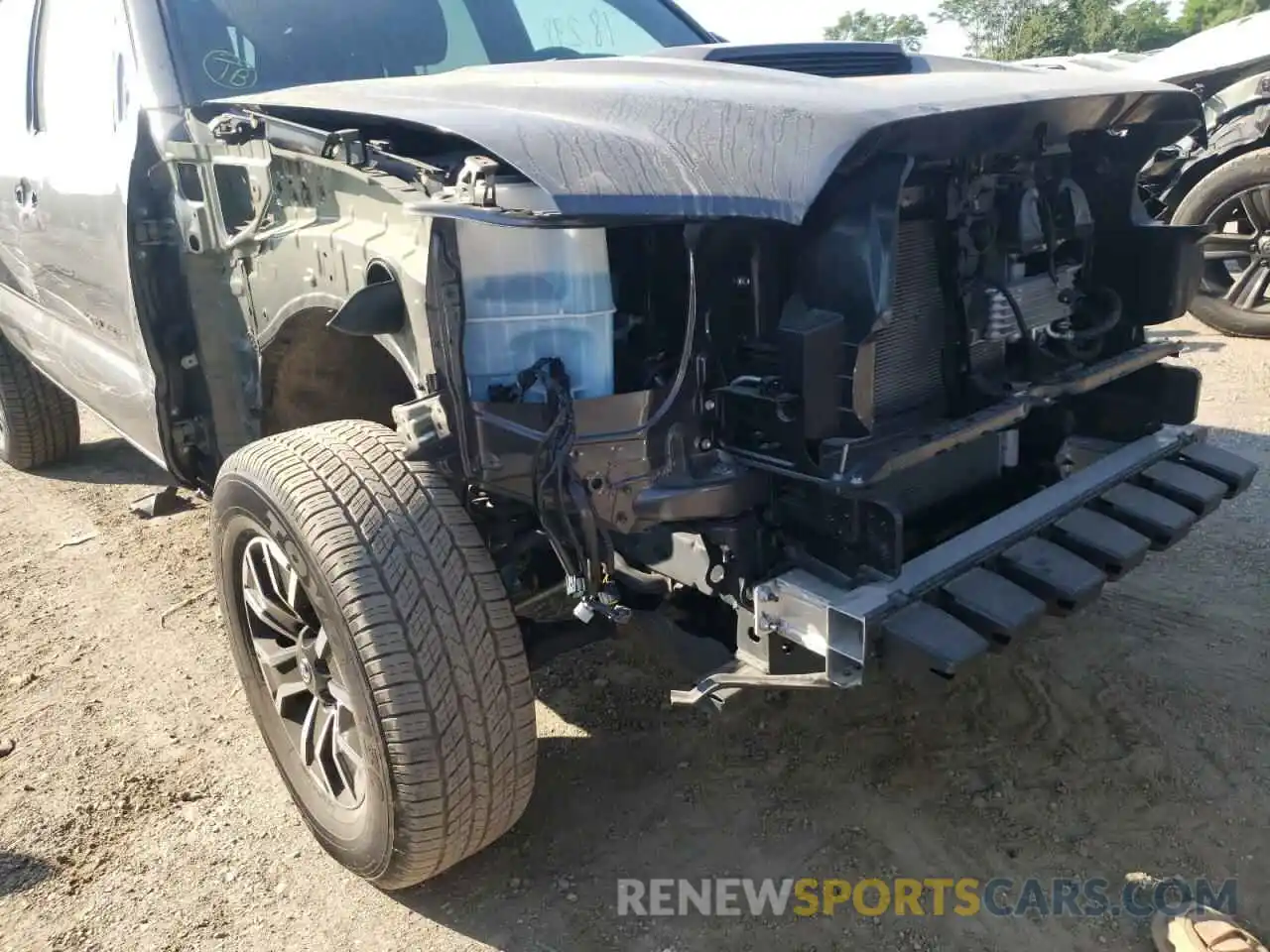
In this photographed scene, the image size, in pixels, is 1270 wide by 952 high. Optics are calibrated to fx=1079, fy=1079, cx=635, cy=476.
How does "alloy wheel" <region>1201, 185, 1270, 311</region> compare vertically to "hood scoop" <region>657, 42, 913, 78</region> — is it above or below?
below

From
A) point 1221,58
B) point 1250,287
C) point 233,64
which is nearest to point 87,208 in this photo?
point 233,64

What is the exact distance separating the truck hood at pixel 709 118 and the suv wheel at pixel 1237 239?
15.2 ft

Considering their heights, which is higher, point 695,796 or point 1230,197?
point 1230,197

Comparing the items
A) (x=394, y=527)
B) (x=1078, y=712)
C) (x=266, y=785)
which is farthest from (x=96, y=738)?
(x=1078, y=712)

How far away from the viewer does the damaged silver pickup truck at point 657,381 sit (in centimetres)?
202

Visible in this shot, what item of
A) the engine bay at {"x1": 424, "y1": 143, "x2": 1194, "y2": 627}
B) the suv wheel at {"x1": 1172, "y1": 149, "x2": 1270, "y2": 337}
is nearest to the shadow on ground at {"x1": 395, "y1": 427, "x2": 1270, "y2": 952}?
the engine bay at {"x1": 424, "y1": 143, "x2": 1194, "y2": 627}

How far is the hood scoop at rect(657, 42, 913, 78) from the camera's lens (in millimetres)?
2578

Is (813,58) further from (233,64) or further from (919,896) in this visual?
(919,896)

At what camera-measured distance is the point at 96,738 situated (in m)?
3.13

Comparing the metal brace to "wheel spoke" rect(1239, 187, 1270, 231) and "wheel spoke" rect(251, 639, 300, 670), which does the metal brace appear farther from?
"wheel spoke" rect(1239, 187, 1270, 231)

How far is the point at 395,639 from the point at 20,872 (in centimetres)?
132

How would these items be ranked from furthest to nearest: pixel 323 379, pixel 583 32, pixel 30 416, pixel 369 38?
1. pixel 30 416
2. pixel 583 32
3. pixel 369 38
4. pixel 323 379

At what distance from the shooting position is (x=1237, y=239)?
263 inches

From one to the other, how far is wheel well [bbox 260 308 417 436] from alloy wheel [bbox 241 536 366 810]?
1.69 feet
